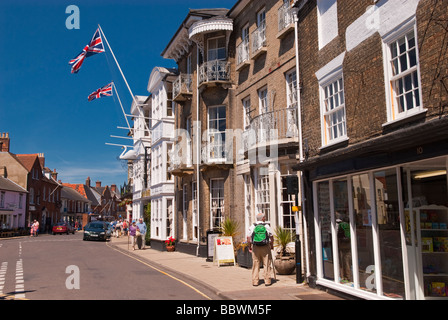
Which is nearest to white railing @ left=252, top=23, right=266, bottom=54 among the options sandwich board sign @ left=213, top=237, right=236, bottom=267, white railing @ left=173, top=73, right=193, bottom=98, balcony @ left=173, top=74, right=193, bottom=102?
balcony @ left=173, top=74, right=193, bottom=102

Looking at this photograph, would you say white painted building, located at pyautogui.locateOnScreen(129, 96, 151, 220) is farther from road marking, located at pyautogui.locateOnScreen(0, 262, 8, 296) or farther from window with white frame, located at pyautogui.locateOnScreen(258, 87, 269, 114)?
window with white frame, located at pyautogui.locateOnScreen(258, 87, 269, 114)

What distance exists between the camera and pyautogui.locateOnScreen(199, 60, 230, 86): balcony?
1789 cm

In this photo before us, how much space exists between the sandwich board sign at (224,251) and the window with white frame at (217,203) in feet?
11.1

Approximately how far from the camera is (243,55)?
55.2 ft

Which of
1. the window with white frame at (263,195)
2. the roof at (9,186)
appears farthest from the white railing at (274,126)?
the roof at (9,186)

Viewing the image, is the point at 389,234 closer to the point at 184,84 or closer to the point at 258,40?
the point at 258,40

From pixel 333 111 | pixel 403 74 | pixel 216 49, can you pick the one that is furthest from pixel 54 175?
pixel 403 74

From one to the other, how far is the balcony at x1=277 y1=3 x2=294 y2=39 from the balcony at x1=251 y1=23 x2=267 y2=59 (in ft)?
4.84

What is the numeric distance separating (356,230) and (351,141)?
6.25 ft

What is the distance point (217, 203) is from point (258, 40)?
7312 mm

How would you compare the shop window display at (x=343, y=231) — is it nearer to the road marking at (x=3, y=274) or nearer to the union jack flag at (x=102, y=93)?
the road marking at (x=3, y=274)

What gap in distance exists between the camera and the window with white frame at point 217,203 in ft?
60.5

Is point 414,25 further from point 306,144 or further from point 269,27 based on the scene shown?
point 269,27
